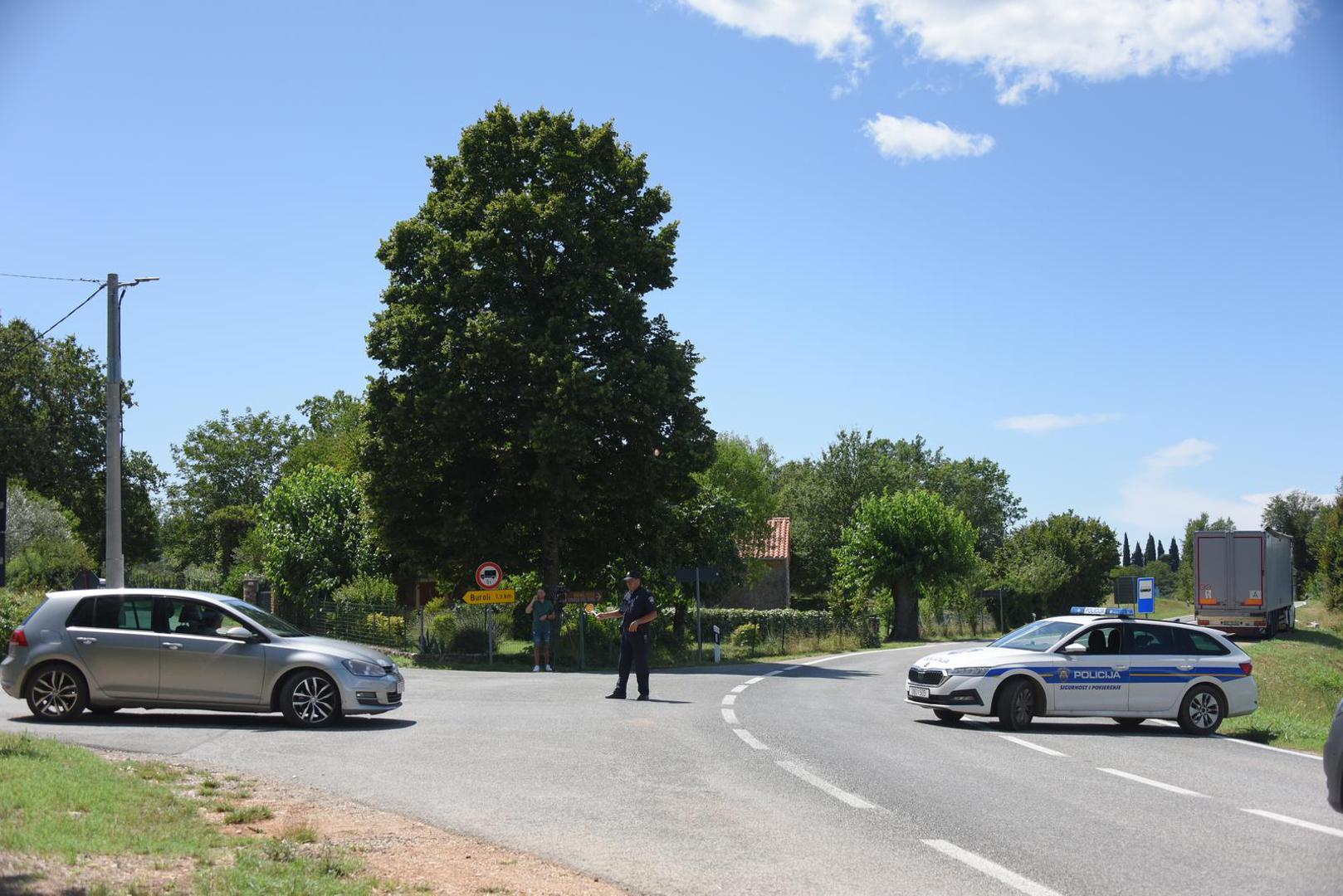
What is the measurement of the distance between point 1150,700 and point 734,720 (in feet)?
17.2

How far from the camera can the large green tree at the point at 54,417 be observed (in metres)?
56.7

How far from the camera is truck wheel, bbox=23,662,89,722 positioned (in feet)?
44.0

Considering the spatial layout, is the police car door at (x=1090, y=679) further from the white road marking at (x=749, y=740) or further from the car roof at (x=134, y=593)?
the car roof at (x=134, y=593)

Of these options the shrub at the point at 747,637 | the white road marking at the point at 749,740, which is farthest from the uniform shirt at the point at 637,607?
the shrub at the point at 747,637

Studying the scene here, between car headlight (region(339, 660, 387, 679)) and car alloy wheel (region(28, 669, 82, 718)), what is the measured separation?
2.89m

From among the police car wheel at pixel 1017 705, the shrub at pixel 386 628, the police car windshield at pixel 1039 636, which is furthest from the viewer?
the shrub at pixel 386 628

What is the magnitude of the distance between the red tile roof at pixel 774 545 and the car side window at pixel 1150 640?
58.0 m

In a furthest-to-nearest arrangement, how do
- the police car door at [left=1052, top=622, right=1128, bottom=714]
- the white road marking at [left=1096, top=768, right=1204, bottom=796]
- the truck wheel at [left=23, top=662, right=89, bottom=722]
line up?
the police car door at [left=1052, top=622, right=1128, bottom=714] < the truck wheel at [left=23, top=662, right=89, bottom=722] < the white road marking at [left=1096, top=768, right=1204, bottom=796]

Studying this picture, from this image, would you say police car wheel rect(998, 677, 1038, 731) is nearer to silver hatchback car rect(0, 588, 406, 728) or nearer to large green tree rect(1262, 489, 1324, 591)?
silver hatchback car rect(0, 588, 406, 728)

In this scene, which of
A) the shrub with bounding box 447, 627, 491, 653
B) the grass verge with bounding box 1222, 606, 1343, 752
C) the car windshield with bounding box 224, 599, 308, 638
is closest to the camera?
the car windshield with bounding box 224, 599, 308, 638

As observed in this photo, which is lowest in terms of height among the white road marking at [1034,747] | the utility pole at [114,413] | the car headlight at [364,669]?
the white road marking at [1034,747]

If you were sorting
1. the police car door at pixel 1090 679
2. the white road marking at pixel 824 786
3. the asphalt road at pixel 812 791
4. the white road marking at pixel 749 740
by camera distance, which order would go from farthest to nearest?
the police car door at pixel 1090 679, the white road marking at pixel 749 740, the white road marking at pixel 824 786, the asphalt road at pixel 812 791

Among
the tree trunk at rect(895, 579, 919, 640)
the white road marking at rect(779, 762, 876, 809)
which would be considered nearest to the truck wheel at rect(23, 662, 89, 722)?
the white road marking at rect(779, 762, 876, 809)

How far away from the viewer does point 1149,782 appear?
1067cm
